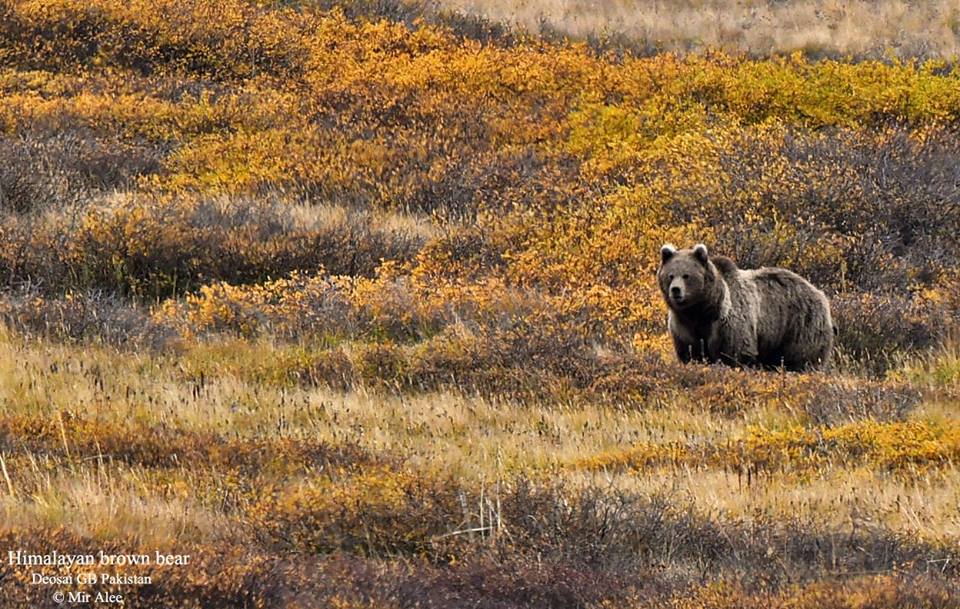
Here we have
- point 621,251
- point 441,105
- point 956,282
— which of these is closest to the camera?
point 956,282

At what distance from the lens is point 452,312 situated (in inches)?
513

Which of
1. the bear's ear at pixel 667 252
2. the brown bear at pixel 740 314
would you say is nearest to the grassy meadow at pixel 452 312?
the brown bear at pixel 740 314

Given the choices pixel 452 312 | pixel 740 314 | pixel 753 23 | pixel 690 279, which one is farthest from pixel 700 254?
pixel 753 23

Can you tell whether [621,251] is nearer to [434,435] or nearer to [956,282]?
[956,282]

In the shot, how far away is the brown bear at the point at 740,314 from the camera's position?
11.0 m

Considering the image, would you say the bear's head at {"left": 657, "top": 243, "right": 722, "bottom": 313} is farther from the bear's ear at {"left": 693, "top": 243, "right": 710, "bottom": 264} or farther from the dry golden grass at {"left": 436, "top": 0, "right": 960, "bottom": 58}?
the dry golden grass at {"left": 436, "top": 0, "right": 960, "bottom": 58}

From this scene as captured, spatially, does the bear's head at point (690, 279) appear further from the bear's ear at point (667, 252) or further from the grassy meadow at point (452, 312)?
the grassy meadow at point (452, 312)

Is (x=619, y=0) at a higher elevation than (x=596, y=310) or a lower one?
higher

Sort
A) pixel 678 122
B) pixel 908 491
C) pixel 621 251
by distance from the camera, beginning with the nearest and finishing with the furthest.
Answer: pixel 908 491, pixel 621 251, pixel 678 122

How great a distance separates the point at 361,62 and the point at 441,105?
3.19 metres

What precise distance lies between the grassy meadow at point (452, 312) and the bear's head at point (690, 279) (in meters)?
0.59

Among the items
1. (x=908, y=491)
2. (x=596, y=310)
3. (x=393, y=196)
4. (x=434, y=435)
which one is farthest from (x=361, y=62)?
(x=908, y=491)

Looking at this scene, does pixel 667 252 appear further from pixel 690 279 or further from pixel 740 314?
pixel 740 314

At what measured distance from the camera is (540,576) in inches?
233
